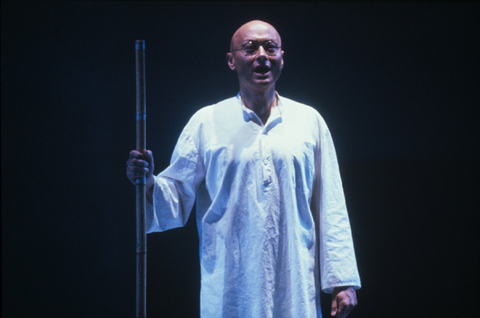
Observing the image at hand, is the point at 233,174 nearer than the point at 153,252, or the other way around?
the point at 233,174

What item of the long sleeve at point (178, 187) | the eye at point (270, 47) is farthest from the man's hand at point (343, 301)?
the eye at point (270, 47)

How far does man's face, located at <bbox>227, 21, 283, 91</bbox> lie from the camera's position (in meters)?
1.29

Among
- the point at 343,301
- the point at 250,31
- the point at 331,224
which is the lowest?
the point at 343,301

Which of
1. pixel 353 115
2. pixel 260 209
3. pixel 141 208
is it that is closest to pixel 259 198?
pixel 260 209

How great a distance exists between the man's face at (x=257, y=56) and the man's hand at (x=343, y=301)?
27.2 inches

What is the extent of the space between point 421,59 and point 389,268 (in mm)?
877

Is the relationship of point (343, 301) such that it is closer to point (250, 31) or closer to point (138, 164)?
point (138, 164)

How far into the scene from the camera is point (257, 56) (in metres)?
1.29

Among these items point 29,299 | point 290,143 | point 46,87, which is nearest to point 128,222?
point 29,299

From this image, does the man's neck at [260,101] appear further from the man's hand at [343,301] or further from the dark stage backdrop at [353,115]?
the man's hand at [343,301]

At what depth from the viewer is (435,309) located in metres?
1.63

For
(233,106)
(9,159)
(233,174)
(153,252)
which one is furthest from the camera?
(153,252)

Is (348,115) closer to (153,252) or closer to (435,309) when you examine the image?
(435,309)

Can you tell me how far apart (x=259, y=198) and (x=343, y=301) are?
40 cm
